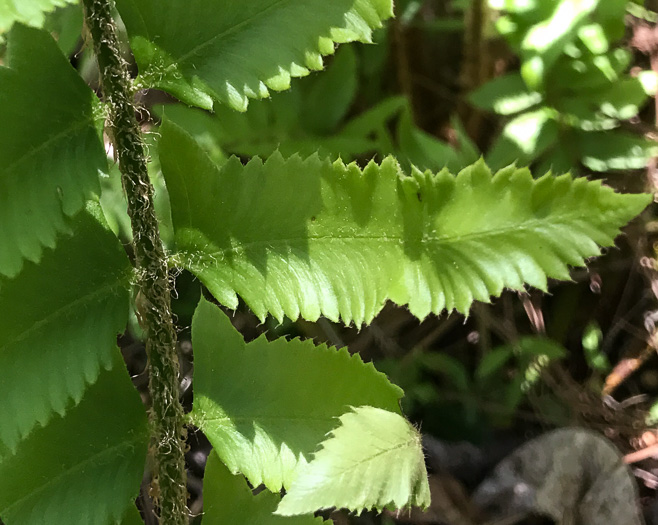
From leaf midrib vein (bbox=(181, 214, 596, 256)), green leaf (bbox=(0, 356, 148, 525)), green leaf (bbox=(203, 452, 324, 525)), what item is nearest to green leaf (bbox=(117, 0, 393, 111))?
leaf midrib vein (bbox=(181, 214, 596, 256))

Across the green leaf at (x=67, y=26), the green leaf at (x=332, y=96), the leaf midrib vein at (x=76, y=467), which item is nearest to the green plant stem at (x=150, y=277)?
the leaf midrib vein at (x=76, y=467)

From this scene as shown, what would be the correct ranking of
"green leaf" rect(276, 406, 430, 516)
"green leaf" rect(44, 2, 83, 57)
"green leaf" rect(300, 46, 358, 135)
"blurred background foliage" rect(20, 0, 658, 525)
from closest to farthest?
"green leaf" rect(276, 406, 430, 516) < "green leaf" rect(44, 2, 83, 57) < "blurred background foliage" rect(20, 0, 658, 525) < "green leaf" rect(300, 46, 358, 135)

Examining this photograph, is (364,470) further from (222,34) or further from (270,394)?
(222,34)

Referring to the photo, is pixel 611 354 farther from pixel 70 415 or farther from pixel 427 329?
pixel 70 415

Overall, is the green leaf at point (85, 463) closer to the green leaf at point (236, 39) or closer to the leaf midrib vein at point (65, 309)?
the leaf midrib vein at point (65, 309)

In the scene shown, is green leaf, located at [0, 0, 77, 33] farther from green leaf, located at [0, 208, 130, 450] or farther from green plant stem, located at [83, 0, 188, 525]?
green leaf, located at [0, 208, 130, 450]

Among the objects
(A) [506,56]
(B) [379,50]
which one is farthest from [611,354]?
(B) [379,50]
